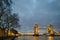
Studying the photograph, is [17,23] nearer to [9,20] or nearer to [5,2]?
[9,20]

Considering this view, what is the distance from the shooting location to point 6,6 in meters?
55.9

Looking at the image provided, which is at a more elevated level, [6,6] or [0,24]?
Answer: [6,6]

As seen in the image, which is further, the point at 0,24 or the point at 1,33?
the point at 1,33

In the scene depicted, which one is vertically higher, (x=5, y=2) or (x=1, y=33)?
(x=5, y=2)

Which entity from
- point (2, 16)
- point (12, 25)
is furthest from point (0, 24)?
point (12, 25)

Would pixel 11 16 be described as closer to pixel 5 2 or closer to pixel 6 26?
pixel 6 26

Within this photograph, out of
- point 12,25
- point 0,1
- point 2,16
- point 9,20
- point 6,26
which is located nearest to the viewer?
point 0,1

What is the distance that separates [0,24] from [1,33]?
6609 millimetres

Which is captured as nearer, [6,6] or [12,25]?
[6,6]

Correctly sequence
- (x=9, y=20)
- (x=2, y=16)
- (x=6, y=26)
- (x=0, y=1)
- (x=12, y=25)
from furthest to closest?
(x=12, y=25) < (x=9, y=20) < (x=6, y=26) < (x=2, y=16) < (x=0, y=1)

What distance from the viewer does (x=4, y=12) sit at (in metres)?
Answer: 56.5

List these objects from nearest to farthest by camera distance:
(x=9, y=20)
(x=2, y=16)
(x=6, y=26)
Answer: (x=2, y=16), (x=6, y=26), (x=9, y=20)

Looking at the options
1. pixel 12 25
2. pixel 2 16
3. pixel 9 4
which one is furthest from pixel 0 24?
pixel 12 25

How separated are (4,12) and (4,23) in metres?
3.21
